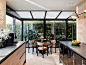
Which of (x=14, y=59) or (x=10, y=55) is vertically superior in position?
(x=10, y=55)

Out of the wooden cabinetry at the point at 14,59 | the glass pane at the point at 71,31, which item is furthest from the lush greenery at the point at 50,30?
the wooden cabinetry at the point at 14,59

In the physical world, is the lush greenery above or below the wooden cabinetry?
above

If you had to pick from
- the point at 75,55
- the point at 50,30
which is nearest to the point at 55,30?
the point at 50,30

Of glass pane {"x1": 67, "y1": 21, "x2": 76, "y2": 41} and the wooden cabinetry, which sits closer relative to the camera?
the wooden cabinetry

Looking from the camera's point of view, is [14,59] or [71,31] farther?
[71,31]

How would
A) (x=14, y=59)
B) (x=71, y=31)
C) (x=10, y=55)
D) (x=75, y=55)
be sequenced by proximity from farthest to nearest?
(x=71, y=31) → (x=14, y=59) → (x=75, y=55) → (x=10, y=55)

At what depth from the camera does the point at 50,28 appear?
7324 mm

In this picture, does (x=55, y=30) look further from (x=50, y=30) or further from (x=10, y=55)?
(x=10, y=55)

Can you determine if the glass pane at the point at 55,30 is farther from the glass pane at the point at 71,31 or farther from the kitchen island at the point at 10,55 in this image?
the kitchen island at the point at 10,55

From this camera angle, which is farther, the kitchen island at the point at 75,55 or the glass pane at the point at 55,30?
the glass pane at the point at 55,30

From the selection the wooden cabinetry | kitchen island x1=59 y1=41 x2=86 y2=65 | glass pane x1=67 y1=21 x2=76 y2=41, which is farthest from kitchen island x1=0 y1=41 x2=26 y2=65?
glass pane x1=67 y1=21 x2=76 y2=41

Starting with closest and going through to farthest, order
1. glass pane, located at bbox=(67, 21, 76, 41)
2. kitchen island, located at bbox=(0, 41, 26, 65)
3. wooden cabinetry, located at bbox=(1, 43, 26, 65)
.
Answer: kitchen island, located at bbox=(0, 41, 26, 65) < wooden cabinetry, located at bbox=(1, 43, 26, 65) < glass pane, located at bbox=(67, 21, 76, 41)

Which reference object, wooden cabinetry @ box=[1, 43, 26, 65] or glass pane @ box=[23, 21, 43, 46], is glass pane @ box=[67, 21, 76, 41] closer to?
glass pane @ box=[23, 21, 43, 46]

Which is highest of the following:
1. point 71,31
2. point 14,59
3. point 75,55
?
point 71,31
